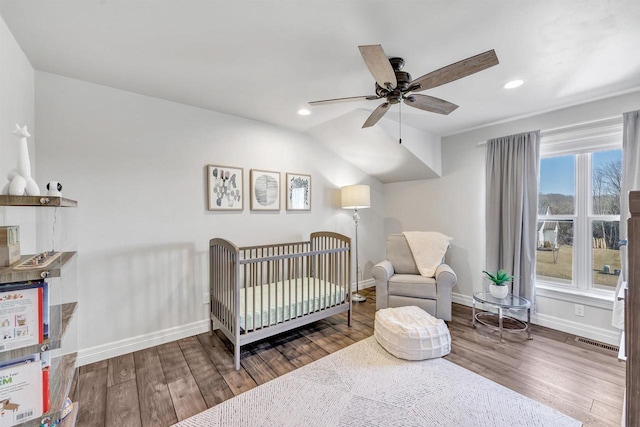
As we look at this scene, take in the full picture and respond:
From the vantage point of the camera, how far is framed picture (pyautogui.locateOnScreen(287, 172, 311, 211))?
3.42 metres

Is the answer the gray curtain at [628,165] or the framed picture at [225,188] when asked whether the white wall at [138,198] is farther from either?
the gray curtain at [628,165]

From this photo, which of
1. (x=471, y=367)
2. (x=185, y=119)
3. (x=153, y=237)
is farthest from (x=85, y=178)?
(x=471, y=367)

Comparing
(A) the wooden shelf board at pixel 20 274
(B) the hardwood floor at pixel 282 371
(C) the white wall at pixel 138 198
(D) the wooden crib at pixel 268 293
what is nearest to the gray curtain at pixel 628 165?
(B) the hardwood floor at pixel 282 371

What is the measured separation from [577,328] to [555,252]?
0.77m

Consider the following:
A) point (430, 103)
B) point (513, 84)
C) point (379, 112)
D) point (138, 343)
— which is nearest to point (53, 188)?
point (138, 343)

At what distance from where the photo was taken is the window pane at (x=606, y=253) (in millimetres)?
2535

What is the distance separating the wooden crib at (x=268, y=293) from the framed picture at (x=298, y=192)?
1.58ft

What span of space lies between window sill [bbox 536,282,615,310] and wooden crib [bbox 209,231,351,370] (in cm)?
215

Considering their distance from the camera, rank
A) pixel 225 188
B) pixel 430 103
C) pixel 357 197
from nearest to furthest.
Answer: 1. pixel 430 103
2. pixel 225 188
3. pixel 357 197

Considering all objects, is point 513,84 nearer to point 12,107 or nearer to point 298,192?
point 298,192

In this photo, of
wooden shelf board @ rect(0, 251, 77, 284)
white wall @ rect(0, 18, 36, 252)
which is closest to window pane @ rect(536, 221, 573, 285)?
wooden shelf board @ rect(0, 251, 77, 284)

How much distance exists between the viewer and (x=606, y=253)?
259cm

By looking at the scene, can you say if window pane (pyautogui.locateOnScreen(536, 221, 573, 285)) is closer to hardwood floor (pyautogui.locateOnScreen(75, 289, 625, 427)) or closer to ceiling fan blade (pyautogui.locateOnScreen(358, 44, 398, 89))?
hardwood floor (pyautogui.locateOnScreen(75, 289, 625, 427))

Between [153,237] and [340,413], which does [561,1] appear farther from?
[153,237]
